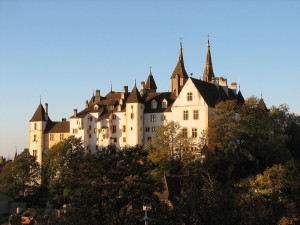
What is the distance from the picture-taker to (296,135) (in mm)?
81188

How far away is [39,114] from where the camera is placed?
9344 cm

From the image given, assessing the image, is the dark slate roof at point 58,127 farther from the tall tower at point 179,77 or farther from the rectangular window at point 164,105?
the tall tower at point 179,77

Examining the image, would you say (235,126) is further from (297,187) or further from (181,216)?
(181,216)

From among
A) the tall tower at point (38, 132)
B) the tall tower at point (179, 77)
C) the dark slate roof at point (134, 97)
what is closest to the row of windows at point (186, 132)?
the tall tower at point (179, 77)

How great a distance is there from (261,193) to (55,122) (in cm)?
5099

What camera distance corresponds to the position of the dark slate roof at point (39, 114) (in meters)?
92.9

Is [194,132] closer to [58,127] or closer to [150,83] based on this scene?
[150,83]

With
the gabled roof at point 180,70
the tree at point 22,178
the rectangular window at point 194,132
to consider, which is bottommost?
the tree at point 22,178

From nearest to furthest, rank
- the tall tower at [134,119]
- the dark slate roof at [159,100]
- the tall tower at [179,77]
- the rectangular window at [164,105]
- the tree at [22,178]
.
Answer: the tree at [22,178] < the rectangular window at [164,105] < the dark slate roof at [159,100] < the tall tower at [134,119] < the tall tower at [179,77]

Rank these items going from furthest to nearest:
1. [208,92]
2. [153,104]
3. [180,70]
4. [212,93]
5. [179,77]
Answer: [180,70] < [179,77] < [153,104] < [212,93] < [208,92]

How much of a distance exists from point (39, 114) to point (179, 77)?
27.9 metres

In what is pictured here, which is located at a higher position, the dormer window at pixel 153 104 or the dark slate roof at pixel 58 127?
the dormer window at pixel 153 104

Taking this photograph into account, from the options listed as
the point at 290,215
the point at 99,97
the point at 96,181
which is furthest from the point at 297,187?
the point at 99,97

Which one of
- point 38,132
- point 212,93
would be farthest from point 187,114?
point 38,132
